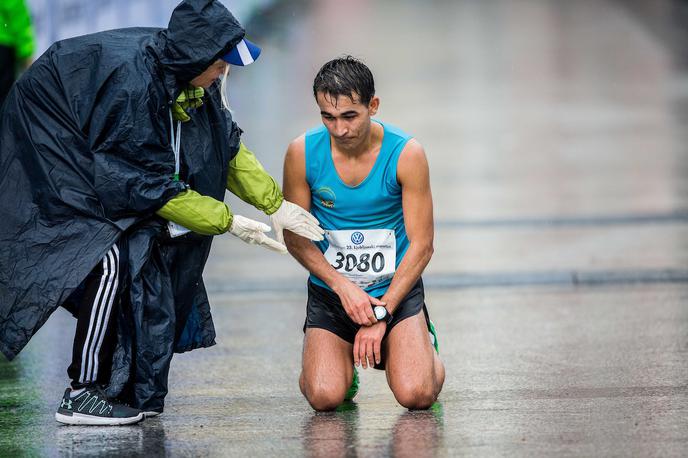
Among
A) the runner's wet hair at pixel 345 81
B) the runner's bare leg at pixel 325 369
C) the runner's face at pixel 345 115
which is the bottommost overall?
the runner's bare leg at pixel 325 369

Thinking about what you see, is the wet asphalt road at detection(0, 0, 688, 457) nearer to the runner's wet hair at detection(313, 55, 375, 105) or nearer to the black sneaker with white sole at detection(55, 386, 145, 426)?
the black sneaker with white sole at detection(55, 386, 145, 426)

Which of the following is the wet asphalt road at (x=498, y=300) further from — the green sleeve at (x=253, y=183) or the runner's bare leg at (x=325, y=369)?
the green sleeve at (x=253, y=183)

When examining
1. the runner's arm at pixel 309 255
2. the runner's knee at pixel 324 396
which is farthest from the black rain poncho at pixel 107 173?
the runner's knee at pixel 324 396

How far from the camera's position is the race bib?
5.95 meters

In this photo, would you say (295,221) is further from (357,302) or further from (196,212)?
(196,212)

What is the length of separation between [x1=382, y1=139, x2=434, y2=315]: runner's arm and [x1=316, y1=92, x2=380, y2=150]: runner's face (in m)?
0.25

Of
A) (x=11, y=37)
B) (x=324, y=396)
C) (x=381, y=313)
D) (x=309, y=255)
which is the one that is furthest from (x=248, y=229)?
(x=11, y=37)

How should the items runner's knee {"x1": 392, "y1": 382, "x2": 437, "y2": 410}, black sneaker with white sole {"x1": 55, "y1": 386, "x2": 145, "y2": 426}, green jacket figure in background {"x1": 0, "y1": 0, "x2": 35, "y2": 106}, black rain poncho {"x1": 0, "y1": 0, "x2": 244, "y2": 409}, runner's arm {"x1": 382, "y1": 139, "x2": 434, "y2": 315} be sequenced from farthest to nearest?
green jacket figure in background {"x1": 0, "y1": 0, "x2": 35, "y2": 106} < runner's arm {"x1": 382, "y1": 139, "x2": 434, "y2": 315} < runner's knee {"x1": 392, "y1": 382, "x2": 437, "y2": 410} < black sneaker with white sole {"x1": 55, "y1": 386, "x2": 145, "y2": 426} < black rain poncho {"x1": 0, "y1": 0, "x2": 244, "y2": 409}

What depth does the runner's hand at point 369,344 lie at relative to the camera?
18.8 ft

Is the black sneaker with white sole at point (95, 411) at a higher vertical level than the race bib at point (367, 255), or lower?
lower

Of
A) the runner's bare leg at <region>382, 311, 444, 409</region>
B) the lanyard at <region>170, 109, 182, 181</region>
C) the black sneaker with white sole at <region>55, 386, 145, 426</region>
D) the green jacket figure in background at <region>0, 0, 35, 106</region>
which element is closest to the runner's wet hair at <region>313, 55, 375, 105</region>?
the lanyard at <region>170, 109, 182, 181</region>

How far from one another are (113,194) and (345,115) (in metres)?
1.00

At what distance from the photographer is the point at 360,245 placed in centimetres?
597

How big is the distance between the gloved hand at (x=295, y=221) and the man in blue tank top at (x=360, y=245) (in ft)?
0.38
